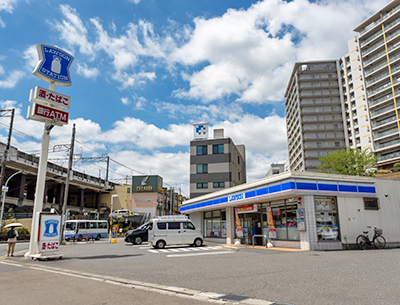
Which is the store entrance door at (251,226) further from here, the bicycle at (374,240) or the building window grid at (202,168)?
the building window grid at (202,168)

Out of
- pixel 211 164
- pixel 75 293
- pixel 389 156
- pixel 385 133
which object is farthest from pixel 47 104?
pixel 385 133

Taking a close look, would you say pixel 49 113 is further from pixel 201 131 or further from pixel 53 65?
pixel 201 131

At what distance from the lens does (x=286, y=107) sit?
87750mm

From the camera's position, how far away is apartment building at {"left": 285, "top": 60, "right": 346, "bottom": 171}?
68500mm

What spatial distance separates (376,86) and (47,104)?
64.4m

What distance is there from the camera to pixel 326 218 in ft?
52.7

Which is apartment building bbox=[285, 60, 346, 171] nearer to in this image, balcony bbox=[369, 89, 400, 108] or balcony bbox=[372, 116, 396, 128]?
balcony bbox=[372, 116, 396, 128]

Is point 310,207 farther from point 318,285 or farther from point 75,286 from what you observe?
point 75,286

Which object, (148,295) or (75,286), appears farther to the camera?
(75,286)

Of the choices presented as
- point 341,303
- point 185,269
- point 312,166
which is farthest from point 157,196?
point 341,303

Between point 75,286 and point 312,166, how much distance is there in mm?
66290

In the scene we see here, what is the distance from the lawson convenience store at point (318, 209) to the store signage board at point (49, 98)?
39.6 feet

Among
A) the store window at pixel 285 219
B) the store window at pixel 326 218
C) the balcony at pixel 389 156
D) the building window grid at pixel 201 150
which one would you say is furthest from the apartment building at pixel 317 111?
the store window at pixel 326 218

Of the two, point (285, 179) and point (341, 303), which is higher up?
point (285, 179)
